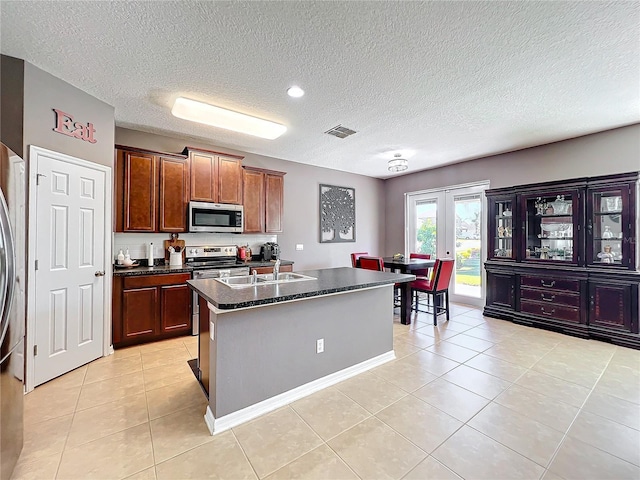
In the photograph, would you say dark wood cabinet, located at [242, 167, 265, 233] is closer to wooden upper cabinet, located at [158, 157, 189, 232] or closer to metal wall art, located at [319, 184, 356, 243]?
wooden upper cabinet, located at [158, 157, 189, 232]

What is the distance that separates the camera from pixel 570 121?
3.46 meters

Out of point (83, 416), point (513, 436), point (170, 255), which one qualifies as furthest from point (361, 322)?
point (170, 255)

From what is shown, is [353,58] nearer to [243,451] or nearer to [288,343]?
[288,343]

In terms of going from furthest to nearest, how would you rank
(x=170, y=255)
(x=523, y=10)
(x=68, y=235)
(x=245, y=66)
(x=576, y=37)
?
(x=170, y=255)
(x=68, y=235)
(x=245, y=66)
(x=576, y=37)
(x=523, y=10)

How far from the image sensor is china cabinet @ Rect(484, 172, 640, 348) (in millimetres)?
3408

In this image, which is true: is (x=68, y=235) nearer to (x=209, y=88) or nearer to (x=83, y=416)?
(x=83, y=416)

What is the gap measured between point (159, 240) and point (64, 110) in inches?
71.0

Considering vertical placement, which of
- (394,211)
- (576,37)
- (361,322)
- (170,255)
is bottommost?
(361,322)

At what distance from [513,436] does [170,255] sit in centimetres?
A: 400

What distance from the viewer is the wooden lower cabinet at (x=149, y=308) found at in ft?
10.5

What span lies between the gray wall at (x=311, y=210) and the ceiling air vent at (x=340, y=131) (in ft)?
5.15

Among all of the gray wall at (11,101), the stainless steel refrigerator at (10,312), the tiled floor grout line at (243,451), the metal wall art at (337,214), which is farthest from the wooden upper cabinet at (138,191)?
the metal wall art at (337,214)

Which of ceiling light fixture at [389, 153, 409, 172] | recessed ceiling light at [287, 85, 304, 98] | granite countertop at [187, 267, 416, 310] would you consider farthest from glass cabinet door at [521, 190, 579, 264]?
recessed ceiling light at [287, 85, 304, 98]

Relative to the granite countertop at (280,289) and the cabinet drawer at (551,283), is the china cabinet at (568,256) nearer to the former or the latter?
the cabinet drawer at (551,283)
